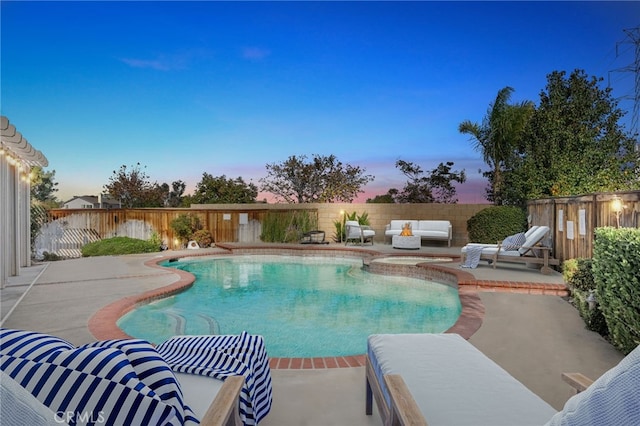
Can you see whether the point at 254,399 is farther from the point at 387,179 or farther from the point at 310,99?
the point at 387,179

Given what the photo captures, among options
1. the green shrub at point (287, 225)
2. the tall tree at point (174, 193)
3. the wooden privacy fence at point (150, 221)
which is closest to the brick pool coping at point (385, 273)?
the wooden privacy fence at point (150, 221)

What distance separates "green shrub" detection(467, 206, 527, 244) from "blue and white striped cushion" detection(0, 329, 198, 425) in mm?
11299

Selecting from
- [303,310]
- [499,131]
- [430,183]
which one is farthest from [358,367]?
[430,183]

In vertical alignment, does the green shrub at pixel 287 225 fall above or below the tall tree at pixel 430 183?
below

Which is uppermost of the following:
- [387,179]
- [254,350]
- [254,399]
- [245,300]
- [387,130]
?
[387,130]

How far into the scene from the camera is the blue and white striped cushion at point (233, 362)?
6.38 feet

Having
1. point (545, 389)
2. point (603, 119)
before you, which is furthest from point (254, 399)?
point (603, 119)

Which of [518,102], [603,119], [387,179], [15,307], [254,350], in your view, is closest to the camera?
[254,350]

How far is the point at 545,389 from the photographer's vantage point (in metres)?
2.69

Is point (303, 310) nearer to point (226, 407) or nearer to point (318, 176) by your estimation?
point (226, 407)

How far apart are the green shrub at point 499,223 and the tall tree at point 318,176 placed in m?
11.6

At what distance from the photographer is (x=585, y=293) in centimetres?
461

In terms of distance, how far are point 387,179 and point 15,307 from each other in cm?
1922

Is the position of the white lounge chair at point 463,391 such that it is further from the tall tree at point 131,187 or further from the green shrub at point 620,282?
the tall tree at point 131,187
